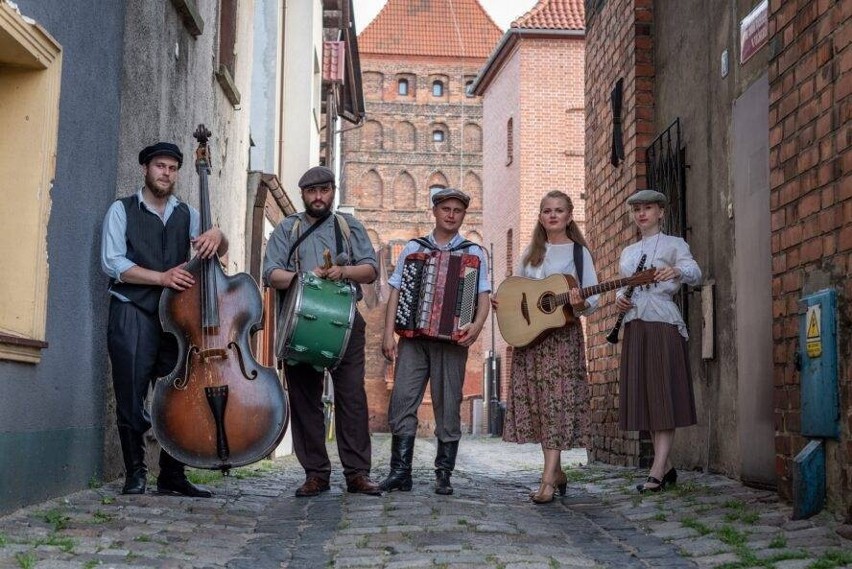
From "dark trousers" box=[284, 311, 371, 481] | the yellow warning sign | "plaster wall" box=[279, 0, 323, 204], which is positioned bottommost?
"dark trousers" box=[284, 311, 371, 481]

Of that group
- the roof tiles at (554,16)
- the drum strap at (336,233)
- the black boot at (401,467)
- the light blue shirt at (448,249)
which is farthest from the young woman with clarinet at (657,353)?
the roof tiles at (554,16)

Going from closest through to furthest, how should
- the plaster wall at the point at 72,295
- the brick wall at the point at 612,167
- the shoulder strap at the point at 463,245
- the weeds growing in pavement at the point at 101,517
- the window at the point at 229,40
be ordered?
the weeds growing in pavement at the point at 101,517 < the plaster wall at the point at 72,295 < the shoulder strap at the point at 463,245 < the brick wall at the point at 612,167 < the window at the point at 229,40

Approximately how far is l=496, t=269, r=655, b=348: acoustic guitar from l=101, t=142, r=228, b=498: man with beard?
5.51 feet

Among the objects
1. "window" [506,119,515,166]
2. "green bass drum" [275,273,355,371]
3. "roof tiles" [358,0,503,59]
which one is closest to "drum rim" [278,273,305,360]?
"green bass drum" [275,273,355,371]

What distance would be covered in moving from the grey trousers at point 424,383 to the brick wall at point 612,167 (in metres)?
2.70

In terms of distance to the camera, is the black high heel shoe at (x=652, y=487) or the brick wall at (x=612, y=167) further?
the brick wall at (x=612, y=167)

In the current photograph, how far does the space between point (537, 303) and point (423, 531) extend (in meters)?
2.00

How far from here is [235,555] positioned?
5.45m

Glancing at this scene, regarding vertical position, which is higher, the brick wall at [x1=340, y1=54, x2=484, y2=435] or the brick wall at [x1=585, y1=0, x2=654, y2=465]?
the brick wall at [x1=340, y1=54, x2=484, y2=435]

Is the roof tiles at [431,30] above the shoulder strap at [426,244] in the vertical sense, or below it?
above

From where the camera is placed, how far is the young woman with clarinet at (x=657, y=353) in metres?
7.80

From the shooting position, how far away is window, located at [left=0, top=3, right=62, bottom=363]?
21.2 feet

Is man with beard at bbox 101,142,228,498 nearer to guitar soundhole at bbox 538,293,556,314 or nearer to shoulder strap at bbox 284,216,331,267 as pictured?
shoulder strap at bbox 284,216,331,267

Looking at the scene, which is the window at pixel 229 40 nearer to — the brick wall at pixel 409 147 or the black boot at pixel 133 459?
the black boot at pixel 133 459
